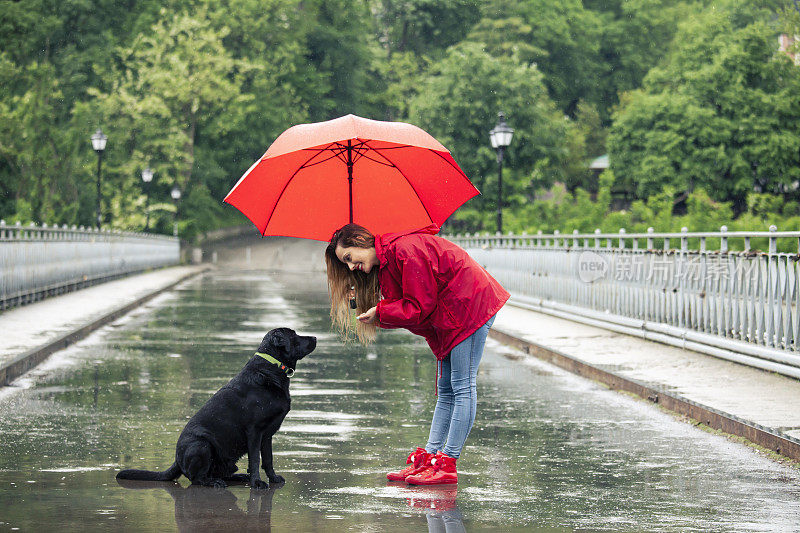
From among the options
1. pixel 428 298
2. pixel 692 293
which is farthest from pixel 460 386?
pixel 692 293

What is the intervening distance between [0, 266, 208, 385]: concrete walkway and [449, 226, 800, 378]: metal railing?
7557 mm

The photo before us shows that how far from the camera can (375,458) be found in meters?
8.33

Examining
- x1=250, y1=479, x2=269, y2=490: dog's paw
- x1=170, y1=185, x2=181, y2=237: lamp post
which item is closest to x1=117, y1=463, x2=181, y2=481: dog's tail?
x1=250, y1=479, x2=269, y2=490: dog's paw

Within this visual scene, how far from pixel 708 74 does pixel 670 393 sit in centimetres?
5242

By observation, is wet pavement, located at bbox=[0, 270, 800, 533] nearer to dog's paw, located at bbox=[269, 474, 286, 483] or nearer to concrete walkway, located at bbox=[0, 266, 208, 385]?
dog's paw, located at bbox=[269, 474, 286, 483]

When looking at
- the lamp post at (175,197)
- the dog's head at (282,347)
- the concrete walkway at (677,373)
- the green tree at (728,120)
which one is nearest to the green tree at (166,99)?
the lamp post at (175,197)

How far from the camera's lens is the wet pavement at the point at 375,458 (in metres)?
6.48

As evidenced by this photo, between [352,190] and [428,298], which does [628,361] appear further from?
[428,298]

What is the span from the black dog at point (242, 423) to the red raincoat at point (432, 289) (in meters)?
0.72

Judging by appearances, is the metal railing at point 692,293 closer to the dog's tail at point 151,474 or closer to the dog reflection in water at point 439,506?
the dog reflection in water at point 439,506

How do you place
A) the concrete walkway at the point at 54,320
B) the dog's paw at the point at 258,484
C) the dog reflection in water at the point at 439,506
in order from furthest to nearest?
the concrete walkway at the point at 54,320 → the dog's paw at the point at 258,484 → the dog reflection in water at the point at 439,506

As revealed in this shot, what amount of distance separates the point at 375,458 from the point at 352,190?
5.92 feet

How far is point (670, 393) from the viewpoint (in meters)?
11.0

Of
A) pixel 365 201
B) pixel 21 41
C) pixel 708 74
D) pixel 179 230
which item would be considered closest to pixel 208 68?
pixel 179 230
